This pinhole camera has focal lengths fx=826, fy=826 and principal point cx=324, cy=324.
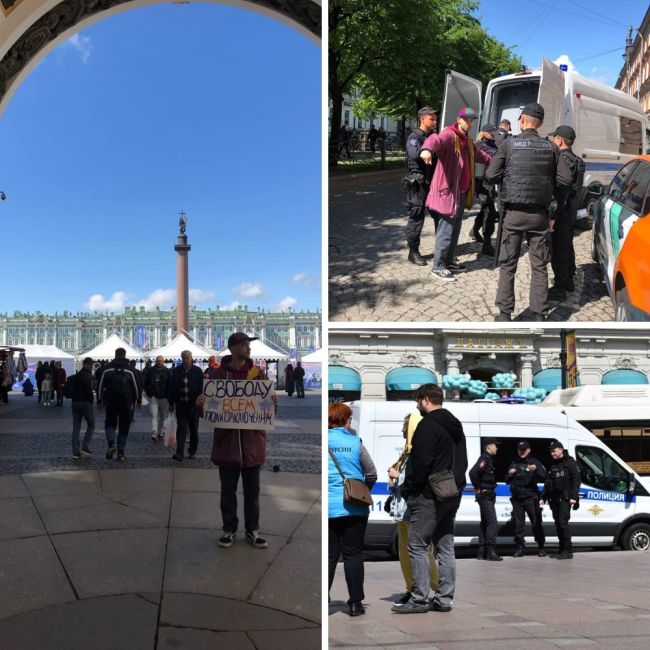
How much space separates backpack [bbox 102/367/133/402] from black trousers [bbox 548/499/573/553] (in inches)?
173

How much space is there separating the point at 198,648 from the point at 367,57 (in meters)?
2.59

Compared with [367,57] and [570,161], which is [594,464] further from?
[367,57]

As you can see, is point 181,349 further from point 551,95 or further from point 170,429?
point 551,95

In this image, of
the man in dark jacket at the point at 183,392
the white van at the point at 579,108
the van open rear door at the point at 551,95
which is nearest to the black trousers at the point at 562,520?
the white van at the point at 579,108

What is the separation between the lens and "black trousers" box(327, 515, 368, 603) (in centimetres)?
281

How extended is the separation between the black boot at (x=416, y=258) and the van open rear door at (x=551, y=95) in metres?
0.47

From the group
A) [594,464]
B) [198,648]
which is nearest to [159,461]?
Answer: [198,648]

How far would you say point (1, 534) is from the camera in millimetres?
4891

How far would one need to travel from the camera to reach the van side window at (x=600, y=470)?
2.80 meters

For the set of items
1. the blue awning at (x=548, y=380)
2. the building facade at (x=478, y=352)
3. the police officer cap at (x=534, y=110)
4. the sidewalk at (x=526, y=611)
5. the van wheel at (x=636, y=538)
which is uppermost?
the police officer cap at (x=534, y=110)

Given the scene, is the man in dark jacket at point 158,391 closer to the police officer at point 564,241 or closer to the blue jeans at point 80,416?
the blue jeans at point 80,416

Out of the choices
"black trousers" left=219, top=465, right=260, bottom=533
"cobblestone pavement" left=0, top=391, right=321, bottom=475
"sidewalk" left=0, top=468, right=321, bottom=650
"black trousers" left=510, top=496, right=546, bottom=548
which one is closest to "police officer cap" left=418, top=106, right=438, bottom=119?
"black trousers" left=510, top=496, right=546, bottom=548

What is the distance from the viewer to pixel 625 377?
263 cm

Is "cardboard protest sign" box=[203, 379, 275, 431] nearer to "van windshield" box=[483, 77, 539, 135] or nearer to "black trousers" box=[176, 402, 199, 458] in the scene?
"van windshield" box=[483, 77, 539, 135]
